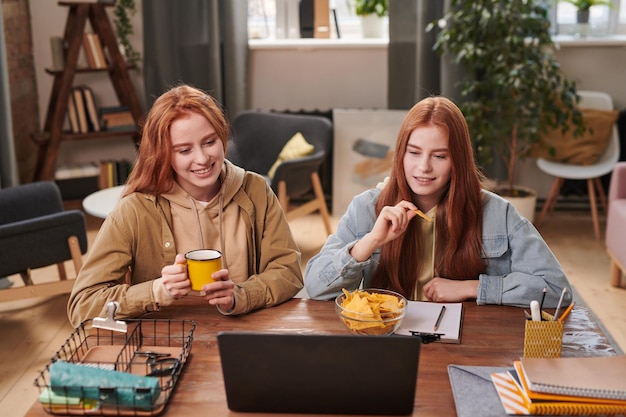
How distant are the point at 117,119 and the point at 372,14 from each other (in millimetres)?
1787

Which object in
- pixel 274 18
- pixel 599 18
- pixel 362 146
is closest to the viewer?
pixel 362 146

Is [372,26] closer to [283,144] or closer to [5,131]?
[283,144]

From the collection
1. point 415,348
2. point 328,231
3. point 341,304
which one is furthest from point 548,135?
point 415,348

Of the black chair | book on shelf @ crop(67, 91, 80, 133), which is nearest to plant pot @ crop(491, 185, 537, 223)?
the black chair

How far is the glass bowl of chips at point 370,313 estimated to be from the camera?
166 cm

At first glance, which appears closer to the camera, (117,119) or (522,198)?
(522,198)

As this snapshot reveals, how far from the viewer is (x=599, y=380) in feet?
4.55

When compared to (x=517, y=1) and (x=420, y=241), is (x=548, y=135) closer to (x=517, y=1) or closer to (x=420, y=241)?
(x=517, y=1)

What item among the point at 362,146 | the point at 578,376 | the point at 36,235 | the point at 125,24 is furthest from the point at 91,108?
the point at 578,376

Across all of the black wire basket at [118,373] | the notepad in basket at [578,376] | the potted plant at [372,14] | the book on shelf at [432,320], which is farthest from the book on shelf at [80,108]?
the notepad in basket at [578,376]

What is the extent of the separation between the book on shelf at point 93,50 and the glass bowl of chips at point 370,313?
12.5 ft

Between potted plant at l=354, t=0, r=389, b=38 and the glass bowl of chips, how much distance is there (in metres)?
3.84

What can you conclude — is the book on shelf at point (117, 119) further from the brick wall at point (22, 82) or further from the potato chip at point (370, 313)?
the potato chip at point (370, 313)

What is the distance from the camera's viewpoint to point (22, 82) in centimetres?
525
